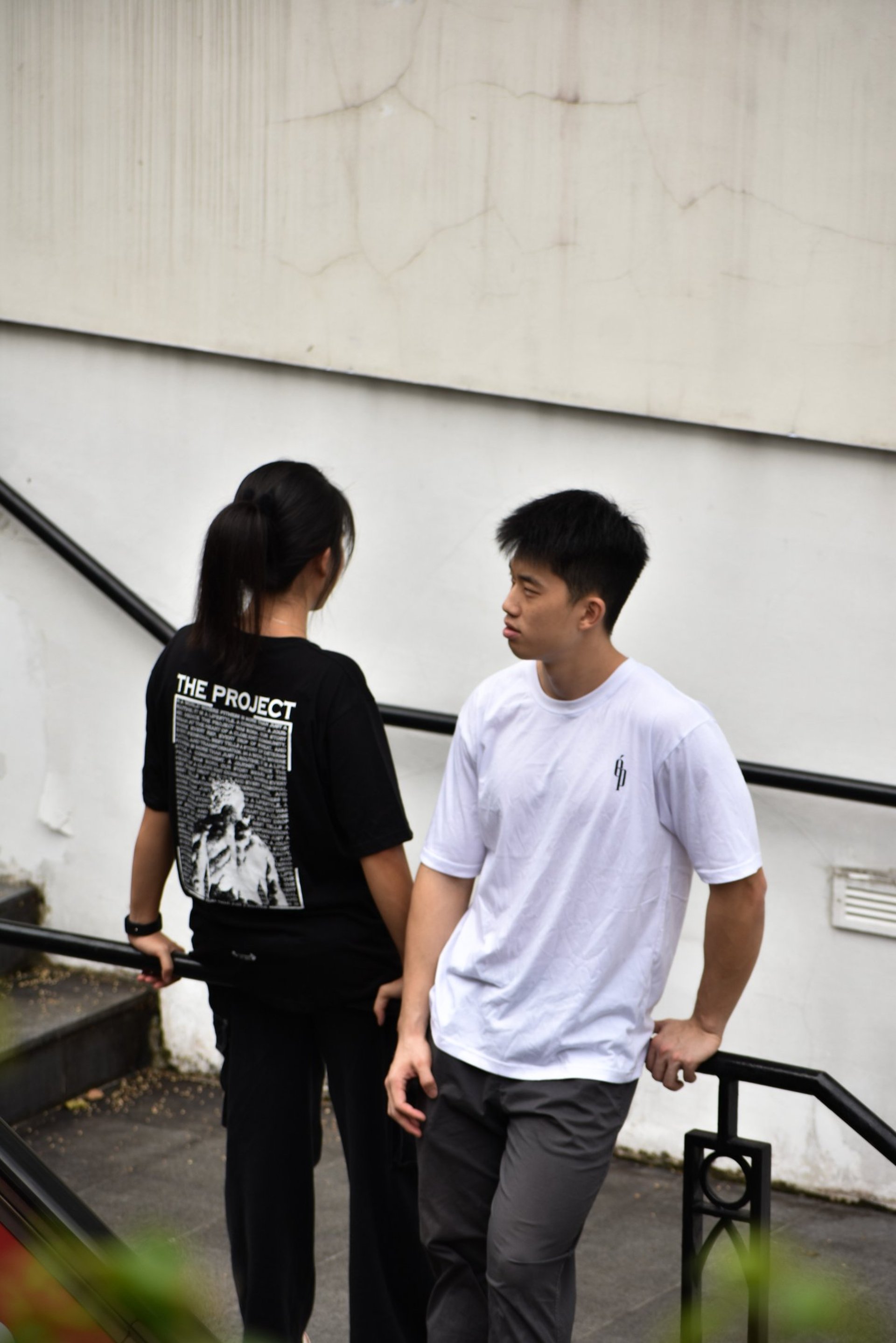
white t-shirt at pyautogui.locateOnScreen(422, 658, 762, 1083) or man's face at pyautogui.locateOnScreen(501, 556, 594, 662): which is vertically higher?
man's face at pyautogui.locateOnScreen(501, 556, 594, 662)

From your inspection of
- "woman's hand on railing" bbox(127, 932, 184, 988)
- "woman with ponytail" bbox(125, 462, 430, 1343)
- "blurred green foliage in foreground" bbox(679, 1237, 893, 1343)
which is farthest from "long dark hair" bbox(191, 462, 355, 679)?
"blurred green foliage in foreground" bbox(679, 1237, 893, 1343)

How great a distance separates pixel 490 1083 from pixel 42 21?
130 inches

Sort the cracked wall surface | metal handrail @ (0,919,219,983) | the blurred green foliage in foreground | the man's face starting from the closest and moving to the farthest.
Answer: the blurred green foliage in foreground < the man's face < metal handrail @ (0,919,219,983) < the cracked wall surface

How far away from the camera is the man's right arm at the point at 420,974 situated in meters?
2.23

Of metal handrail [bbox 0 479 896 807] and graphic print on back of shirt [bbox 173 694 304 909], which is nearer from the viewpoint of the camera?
graphic print on back of shirt [bbox 173 694 304 909]

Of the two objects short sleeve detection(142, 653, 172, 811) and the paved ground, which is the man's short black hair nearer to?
short sleeve detection(142, 653, 172, 811)

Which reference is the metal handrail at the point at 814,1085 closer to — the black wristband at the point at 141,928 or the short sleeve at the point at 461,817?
the short sleeve at the point at 461,817

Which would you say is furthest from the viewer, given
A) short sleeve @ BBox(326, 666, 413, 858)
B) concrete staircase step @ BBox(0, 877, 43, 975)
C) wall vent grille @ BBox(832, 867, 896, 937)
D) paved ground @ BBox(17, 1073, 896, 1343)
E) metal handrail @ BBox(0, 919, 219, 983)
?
concrete staircase step @ BBox(0, 877, 43, 975)

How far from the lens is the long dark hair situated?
7.47ft

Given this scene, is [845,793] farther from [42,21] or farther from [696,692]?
[42,21]

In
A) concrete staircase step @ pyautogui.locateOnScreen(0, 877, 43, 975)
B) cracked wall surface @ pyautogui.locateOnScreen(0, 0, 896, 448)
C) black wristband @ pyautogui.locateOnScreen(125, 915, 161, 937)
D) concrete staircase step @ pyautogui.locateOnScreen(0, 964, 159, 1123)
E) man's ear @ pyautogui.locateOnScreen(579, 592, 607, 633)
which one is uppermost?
cracked wall surface @ pyautogui.locateOnScreen(0, 0, 896, 448)

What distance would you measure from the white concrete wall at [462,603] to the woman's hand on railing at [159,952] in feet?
5.05

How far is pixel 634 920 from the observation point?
6.94 feet

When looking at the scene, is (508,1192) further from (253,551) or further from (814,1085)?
(253,551)
